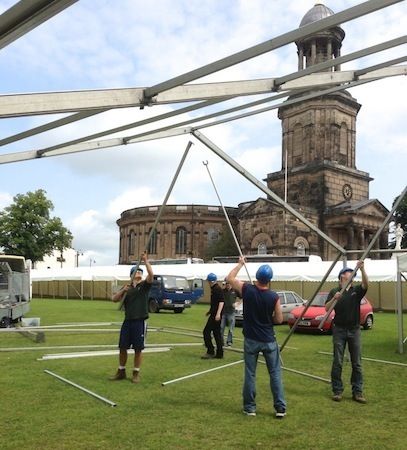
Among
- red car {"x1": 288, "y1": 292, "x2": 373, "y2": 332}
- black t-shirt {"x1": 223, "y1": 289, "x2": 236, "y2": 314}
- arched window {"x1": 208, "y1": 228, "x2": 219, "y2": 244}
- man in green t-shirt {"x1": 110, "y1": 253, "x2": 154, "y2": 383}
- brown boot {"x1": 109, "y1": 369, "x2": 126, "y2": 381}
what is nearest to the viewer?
man in green t-shirt {"x1": 110, "y1": 253, "x2": 154, "y2": 383}

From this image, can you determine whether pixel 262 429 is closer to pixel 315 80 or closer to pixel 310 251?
pixel 315 80

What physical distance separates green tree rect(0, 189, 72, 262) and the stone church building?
2010 centimetres

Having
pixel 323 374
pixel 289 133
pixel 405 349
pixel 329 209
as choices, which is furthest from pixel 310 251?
pixel 323 374

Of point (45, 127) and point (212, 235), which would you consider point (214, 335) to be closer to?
point (45, 127)

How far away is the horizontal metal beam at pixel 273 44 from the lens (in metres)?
4.07

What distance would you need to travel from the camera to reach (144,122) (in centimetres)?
592

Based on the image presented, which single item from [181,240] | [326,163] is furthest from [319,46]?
[181,240]

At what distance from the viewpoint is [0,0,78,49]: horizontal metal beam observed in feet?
9.80

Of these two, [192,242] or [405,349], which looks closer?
[405,349]

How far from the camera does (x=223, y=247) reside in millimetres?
70375

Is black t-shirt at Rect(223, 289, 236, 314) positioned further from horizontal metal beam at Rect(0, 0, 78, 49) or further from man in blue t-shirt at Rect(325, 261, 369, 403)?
horizontal metal beam at Rect(0, 0, 78, 49)

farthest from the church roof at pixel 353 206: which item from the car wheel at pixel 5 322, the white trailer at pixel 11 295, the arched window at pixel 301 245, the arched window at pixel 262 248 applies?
the car wheel at pixel 5 322

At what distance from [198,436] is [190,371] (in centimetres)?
411

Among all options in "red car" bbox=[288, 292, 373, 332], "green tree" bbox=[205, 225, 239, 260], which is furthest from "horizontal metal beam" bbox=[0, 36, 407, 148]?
"green tree" bbox=[205, 225, 239, 260]
